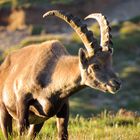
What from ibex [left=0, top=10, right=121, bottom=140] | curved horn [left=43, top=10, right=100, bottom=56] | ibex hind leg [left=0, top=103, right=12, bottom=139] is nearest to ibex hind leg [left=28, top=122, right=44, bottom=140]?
ibex [left=0, top=10, right=121, bottom=140]

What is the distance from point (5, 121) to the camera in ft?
40.7

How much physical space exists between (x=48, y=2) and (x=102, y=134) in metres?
36.8

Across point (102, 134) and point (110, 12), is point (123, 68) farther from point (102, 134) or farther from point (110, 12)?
point (102, 134)

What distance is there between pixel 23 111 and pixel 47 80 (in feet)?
2.30

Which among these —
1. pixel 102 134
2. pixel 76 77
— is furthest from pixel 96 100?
pixel 76 77

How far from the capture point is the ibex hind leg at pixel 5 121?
12328mm

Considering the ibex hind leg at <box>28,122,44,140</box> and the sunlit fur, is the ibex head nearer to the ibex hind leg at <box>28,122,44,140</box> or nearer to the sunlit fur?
the sunlit fur

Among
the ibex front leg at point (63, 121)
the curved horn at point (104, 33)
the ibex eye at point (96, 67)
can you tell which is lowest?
the ibex front leg at point (63, 121)

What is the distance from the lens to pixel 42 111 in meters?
11.2

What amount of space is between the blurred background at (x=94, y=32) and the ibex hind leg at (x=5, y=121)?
43.9ft

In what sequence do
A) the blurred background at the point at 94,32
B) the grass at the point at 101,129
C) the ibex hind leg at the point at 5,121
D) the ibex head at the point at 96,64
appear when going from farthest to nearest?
the blurred background at the point at 94,32, the ibex hind leg at the point at 5,121, the grass at the point at 101,129, the ibex head at the point at 96,64

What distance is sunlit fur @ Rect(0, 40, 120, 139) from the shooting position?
1023cm

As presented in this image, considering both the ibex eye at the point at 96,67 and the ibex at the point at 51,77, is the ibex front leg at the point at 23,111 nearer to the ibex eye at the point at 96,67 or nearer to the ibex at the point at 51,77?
the ibex at the point at 51,77

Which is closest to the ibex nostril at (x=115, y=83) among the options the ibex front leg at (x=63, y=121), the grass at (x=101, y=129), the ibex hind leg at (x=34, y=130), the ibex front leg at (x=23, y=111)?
the grass at (x=101, y=129)
